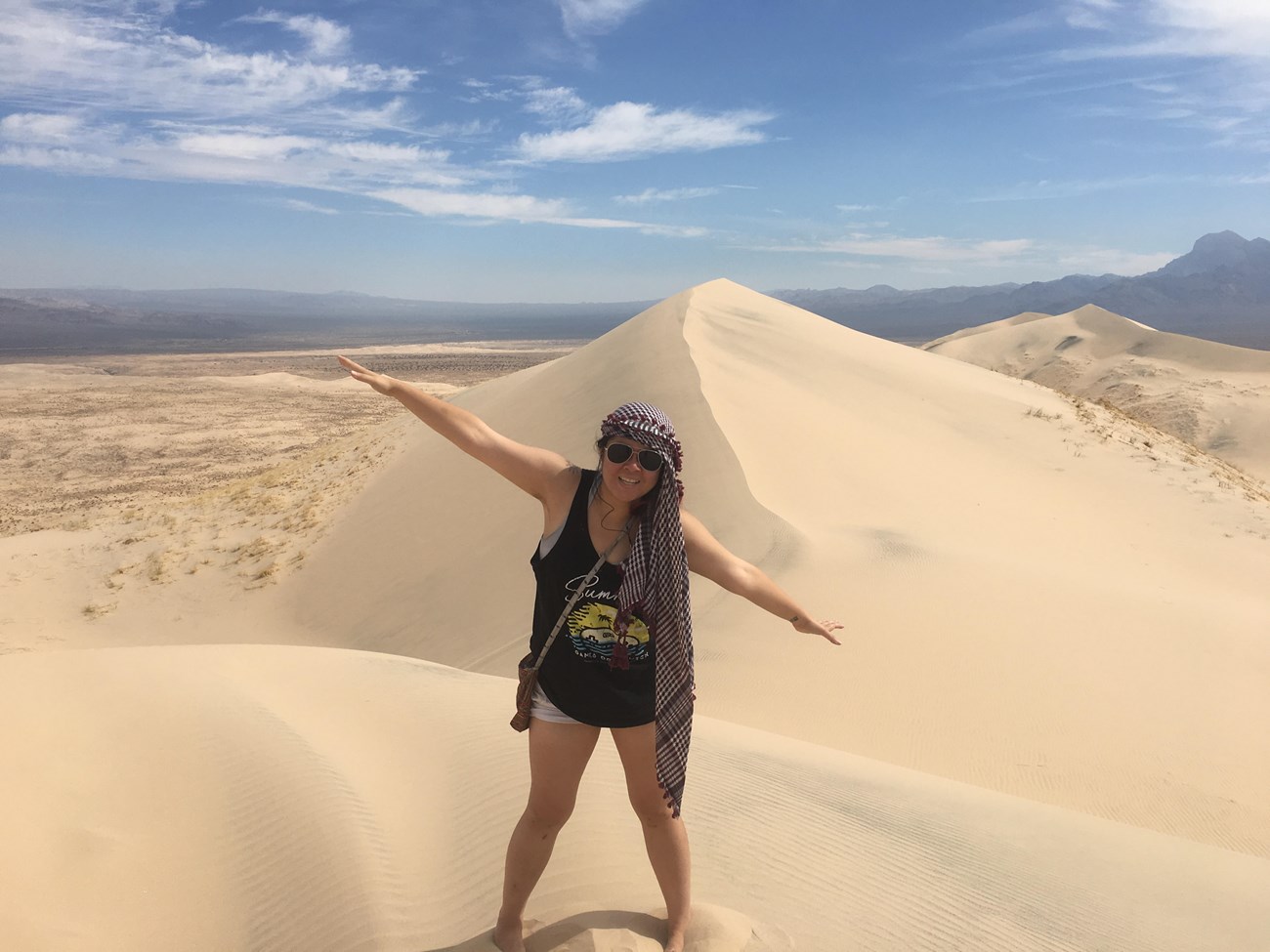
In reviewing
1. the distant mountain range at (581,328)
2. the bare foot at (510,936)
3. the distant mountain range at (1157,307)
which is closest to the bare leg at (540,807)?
the bare foot at (510,936)

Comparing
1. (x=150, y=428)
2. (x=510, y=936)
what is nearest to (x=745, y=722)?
(x=510, y=936)

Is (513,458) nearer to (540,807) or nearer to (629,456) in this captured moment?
(629,456)

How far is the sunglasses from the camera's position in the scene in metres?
2.26

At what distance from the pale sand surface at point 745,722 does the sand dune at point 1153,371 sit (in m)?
15.6

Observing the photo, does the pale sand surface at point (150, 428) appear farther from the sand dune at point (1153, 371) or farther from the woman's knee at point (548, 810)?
the sand dune at point (1153, 371)

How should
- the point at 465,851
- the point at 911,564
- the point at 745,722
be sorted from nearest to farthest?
1. the point at 465,851
2. the point at 745,722
3. the point at 911,564

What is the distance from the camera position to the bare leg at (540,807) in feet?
7.83

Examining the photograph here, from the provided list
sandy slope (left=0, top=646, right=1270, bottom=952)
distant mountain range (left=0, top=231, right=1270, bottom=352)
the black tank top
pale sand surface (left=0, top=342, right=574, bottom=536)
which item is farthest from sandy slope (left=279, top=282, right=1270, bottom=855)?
distant mountain range (left=0, top=231, right=1270, bottom=352)

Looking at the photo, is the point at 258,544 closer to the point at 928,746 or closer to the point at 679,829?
the point at 928,746

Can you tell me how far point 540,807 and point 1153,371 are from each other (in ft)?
123

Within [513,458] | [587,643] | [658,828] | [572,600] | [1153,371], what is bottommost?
[1153,371]

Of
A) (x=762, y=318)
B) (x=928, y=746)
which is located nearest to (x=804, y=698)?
(x=928, y=746)

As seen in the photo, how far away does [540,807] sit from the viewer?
2480mm

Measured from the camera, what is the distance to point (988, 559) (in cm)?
806
